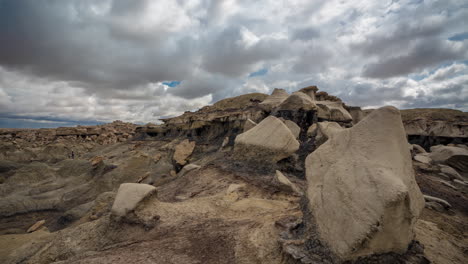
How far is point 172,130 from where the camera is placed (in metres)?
23.9

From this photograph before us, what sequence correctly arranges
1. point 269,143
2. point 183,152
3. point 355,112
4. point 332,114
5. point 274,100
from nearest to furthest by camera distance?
point 269,143 < point 332,114 < point 183,152 < point 274,100 < point 355,112

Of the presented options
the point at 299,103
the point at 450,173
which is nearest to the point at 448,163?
the point at 450,173

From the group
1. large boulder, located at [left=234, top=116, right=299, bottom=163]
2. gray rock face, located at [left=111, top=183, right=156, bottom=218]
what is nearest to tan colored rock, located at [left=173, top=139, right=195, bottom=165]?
large boulder, located at [left=234, top=116, right=299, bottom=163]

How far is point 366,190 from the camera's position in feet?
7.92

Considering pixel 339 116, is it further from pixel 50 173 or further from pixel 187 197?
pixel 50 173

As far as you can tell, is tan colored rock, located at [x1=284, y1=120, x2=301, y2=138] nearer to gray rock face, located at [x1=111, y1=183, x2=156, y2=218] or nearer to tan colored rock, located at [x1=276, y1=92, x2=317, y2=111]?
tan colored rock, located at [x1=276, y1=92, x2=317, y2=111]

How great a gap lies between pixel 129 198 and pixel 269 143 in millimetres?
4738

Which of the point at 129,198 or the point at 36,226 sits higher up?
the point at 129,198

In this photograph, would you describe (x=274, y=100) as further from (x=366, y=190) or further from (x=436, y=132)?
(x=436, y=132)

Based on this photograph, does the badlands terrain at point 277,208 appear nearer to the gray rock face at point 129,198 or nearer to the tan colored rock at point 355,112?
the gray rock face at point 129,198

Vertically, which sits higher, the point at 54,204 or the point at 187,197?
the point at 187,197

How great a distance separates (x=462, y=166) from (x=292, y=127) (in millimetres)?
9201

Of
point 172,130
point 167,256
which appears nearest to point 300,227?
point 167,256

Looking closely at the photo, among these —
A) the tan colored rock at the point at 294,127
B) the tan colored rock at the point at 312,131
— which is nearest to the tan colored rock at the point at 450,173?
the tan colored rock at the point at 312,131
